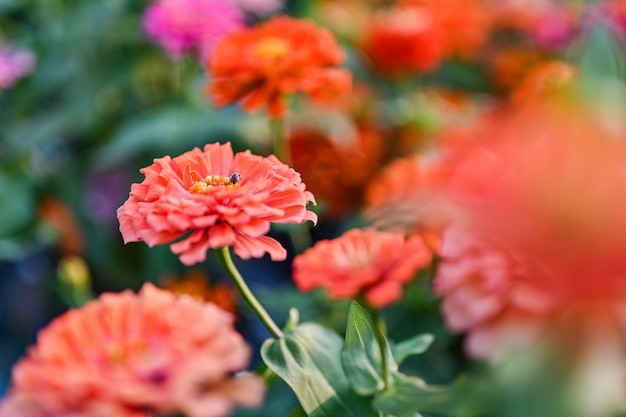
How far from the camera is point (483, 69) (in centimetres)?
104

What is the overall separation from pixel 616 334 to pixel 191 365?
0.41 feet

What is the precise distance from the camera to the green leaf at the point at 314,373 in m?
0.30

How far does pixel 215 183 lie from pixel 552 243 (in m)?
0.15

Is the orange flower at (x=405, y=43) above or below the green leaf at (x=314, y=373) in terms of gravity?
below

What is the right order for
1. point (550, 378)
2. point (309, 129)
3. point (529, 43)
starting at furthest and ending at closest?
1. point (529, 43)
2. point (309, 129)
3. point (550, 378)

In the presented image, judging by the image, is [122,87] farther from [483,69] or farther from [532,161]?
[532,161]

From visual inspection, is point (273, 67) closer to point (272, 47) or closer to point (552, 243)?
point (272, 47)

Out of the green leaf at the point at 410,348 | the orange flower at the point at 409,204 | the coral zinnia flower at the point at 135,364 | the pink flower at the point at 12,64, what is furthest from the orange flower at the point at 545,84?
the pink flower at the point at 12,64

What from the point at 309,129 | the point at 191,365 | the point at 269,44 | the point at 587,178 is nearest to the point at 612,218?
the point at 587,178

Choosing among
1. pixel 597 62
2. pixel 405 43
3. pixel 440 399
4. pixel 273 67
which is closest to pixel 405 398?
pixel 440 399

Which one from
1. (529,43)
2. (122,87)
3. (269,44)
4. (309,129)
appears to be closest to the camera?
(269,44)

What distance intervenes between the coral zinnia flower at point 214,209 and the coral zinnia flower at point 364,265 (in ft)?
0.12

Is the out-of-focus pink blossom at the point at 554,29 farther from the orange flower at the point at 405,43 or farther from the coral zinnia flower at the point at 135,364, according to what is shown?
the coral zinnia flower at the point at 135,364

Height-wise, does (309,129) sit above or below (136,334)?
below
